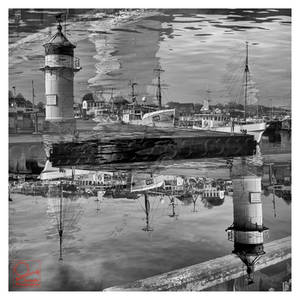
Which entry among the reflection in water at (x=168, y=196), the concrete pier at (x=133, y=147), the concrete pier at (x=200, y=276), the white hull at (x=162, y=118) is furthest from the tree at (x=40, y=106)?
the concrete pier at (x=200, y=276)

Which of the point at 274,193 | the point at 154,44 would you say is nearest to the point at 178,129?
the point at 154,44

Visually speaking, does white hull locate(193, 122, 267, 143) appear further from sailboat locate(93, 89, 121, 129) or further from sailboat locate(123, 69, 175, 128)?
sailboat locate(93, 89, 121, 129)

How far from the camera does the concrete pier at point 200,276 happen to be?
2.86 meters

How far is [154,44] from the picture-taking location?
2979 millimetres

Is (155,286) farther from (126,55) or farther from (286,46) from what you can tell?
(286,46)

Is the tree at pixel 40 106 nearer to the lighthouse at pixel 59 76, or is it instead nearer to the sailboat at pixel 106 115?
the lighthouse at pixel 59 76

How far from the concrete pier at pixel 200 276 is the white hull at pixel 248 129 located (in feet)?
2.63

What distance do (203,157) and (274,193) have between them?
54 centimetres

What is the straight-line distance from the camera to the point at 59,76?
9.55 feet

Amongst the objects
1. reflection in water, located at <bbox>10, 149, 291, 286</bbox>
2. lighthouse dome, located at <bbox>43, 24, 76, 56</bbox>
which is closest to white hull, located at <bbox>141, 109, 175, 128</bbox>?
reflection in water, located at <bbox>10, 149, 291, 286</bbox>

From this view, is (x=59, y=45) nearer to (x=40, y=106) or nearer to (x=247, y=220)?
(x=40, y=106)

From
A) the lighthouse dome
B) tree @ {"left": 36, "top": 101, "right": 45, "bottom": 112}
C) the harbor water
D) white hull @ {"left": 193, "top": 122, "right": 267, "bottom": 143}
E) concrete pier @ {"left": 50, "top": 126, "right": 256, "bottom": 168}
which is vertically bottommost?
the harbor water
